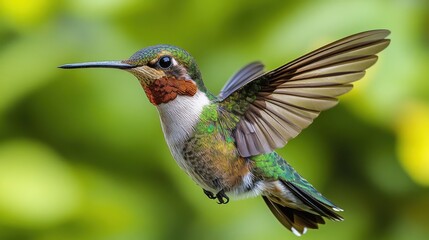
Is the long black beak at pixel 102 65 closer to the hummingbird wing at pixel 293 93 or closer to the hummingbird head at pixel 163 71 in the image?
the hummingbird head at pixel 163 71

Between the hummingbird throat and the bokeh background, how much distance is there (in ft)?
6.96

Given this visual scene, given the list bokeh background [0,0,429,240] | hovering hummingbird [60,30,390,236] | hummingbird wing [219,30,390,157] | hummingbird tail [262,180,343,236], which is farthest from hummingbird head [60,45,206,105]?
bokeh background [0,0,429,240]

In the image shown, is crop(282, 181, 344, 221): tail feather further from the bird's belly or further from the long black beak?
the long black beak

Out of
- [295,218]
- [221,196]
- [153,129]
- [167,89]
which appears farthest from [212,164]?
[153,129]

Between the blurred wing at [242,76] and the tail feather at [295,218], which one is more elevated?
the blurred wing at [242,76]

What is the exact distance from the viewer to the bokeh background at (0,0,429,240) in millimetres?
3287

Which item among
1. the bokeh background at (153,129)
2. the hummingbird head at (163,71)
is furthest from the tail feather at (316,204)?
the bokeh background at (153,129)

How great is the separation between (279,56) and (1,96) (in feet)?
4.05

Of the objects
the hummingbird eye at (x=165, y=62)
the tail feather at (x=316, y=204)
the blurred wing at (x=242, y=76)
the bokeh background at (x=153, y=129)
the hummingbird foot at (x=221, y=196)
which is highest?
the hummingbird eye at (x=165, y=62)

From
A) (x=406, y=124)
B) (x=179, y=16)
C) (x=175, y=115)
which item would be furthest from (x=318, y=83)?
(x=179, y=16)

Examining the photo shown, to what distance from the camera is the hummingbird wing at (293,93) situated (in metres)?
1.06

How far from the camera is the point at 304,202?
51.5 inches

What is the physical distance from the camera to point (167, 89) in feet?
3.43

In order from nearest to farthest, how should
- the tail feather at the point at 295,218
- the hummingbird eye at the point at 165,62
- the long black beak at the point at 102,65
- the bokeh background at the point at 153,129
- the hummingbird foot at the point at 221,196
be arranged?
1. the long black beak at the point at 102,65
2. the hummingbird eye at the point at 165,62
3. the hummingbird foot at the point at 221,196
4. the tail feather at the point at 295,218
5. the bokeh background at the point at 153,129
